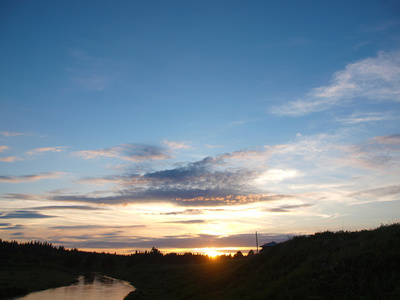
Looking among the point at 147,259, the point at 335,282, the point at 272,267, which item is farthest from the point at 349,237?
the point at 147,259

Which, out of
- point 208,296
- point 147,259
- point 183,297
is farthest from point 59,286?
point 147,259

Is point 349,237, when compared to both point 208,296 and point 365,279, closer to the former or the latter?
point 365,279

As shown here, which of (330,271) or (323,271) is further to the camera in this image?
(323,271)

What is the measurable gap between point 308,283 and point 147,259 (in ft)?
592

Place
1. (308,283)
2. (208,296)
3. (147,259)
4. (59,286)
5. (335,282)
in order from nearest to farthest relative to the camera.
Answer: (335,282)
(308,283)
(208,296)
(59,286)
(147,259)

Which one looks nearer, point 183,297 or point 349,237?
point 349,237

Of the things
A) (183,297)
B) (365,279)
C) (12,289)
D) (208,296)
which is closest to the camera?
(365,279)

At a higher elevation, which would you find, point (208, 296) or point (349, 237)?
point (349, 237)

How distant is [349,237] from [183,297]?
25513mm

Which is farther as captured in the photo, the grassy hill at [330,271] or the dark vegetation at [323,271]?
the dark vegetation at [323,271]

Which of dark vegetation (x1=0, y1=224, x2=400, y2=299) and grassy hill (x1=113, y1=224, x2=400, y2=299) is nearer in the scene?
grassy hill (x1=113, y1=224, x2=400, y2=299)

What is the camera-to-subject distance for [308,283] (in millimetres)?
23453

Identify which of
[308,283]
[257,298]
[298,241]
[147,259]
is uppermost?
[298,241]

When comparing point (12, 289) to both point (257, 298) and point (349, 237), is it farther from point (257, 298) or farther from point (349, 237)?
point (349, 237)
